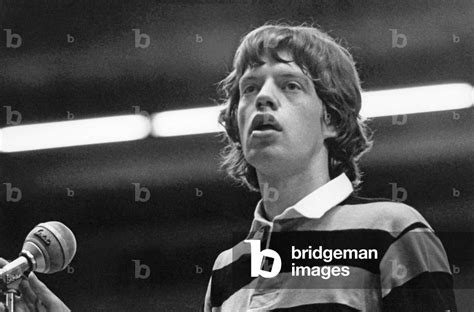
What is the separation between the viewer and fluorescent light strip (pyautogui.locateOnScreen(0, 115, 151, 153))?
2.29 metres

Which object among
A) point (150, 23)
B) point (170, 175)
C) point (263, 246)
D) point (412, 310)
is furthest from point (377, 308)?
point (150, 23)

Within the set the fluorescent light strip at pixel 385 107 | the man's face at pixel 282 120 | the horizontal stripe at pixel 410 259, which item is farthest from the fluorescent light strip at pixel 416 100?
the horizontal stripe at pixel 410 259

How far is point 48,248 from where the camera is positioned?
1.68 metres

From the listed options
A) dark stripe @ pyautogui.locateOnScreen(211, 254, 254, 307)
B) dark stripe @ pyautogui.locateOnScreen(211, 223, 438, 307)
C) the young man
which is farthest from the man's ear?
dark stripe @ pyautogui.locateOnScreen(211, 254, 254, 307)

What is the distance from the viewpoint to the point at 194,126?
7.38 ft

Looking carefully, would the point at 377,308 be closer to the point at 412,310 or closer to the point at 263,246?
the point at 412,310

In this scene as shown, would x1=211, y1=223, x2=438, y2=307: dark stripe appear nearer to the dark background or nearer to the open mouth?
the dark background

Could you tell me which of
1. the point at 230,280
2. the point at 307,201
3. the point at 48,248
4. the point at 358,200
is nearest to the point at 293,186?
the point at 307,201

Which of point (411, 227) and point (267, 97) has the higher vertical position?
point (267, 97)

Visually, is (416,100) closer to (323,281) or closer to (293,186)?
(293,186)

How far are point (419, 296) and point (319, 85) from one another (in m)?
0.54

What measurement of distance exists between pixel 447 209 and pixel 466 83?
1.08 ft

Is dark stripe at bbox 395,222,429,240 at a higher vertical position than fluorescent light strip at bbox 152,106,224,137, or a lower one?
lower

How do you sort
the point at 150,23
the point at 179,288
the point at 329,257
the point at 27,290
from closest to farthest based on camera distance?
the point at 27,290, the point at 329,257, the point at 179,288, the point at 150,23
